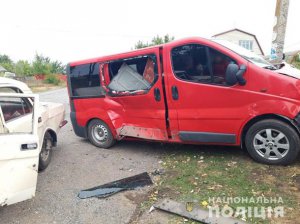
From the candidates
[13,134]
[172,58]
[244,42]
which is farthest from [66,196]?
[244,42]

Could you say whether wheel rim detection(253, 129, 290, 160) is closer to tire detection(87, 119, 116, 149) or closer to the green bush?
tire detection(87, 119, 116, 149)

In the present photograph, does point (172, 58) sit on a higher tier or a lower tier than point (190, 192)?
higher

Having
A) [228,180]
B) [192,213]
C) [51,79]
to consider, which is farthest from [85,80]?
[51,79]

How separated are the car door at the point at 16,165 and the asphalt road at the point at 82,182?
0.56m

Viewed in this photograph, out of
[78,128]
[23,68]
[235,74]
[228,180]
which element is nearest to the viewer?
[228,180]

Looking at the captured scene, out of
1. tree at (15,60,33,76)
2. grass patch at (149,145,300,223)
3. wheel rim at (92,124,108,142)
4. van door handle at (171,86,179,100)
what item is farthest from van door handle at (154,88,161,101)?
→ tree at (15,60,33,76)

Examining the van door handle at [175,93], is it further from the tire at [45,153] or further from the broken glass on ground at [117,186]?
the tire at [45,153]

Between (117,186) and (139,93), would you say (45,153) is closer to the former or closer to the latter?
(117,186)

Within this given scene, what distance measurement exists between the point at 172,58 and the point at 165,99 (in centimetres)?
74

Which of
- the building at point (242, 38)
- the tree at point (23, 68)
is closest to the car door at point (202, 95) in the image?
the building at point (242, 38)

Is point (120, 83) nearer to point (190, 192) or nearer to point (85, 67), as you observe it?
point (85, 67)

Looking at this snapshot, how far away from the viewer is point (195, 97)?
16.5 feet

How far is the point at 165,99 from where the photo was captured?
5332 millimetres

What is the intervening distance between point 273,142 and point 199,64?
1709 mm
